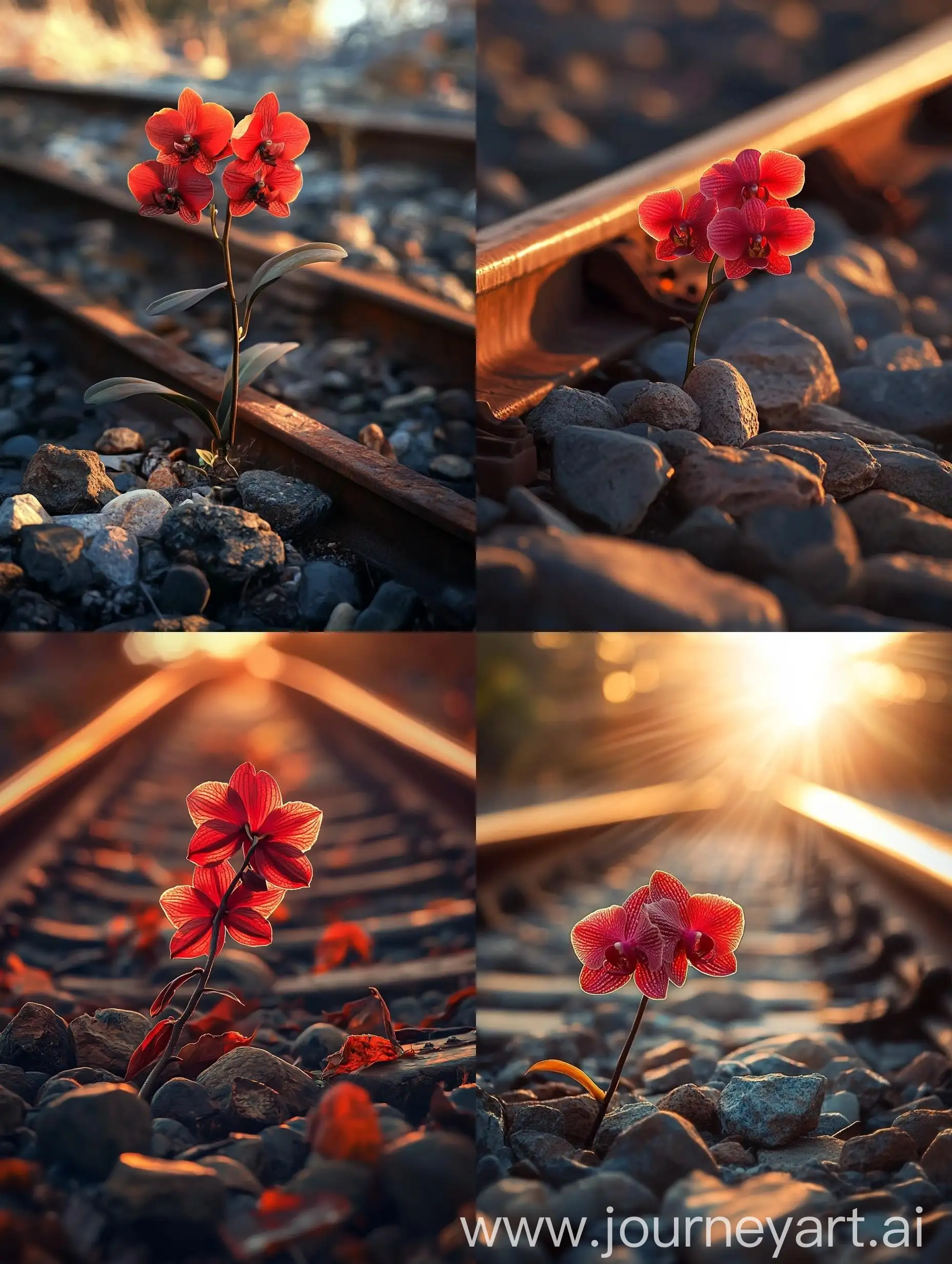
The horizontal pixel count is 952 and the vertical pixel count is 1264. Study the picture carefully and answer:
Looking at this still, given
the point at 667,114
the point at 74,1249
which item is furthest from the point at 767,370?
the point at 667,114

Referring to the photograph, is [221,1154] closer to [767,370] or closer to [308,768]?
[308,768]

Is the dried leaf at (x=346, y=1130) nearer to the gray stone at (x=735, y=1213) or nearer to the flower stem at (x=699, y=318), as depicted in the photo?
the gray stone at (x=735, y=1213)

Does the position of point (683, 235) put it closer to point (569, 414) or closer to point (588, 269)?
point (569, 414)

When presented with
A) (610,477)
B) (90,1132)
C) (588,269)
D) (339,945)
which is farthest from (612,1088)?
(588,269)

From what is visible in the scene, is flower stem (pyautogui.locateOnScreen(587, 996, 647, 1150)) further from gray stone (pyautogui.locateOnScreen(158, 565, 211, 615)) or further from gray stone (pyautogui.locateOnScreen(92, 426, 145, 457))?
gray stone (pyautogui.locateOnScreen(92, 426, 145, 457))

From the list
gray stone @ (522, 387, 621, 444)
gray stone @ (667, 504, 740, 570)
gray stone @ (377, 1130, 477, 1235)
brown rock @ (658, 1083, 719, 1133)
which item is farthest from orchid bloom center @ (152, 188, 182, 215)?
brown rock @ (658, 1083, 719, 1133)

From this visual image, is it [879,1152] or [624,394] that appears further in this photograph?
[624,394]
